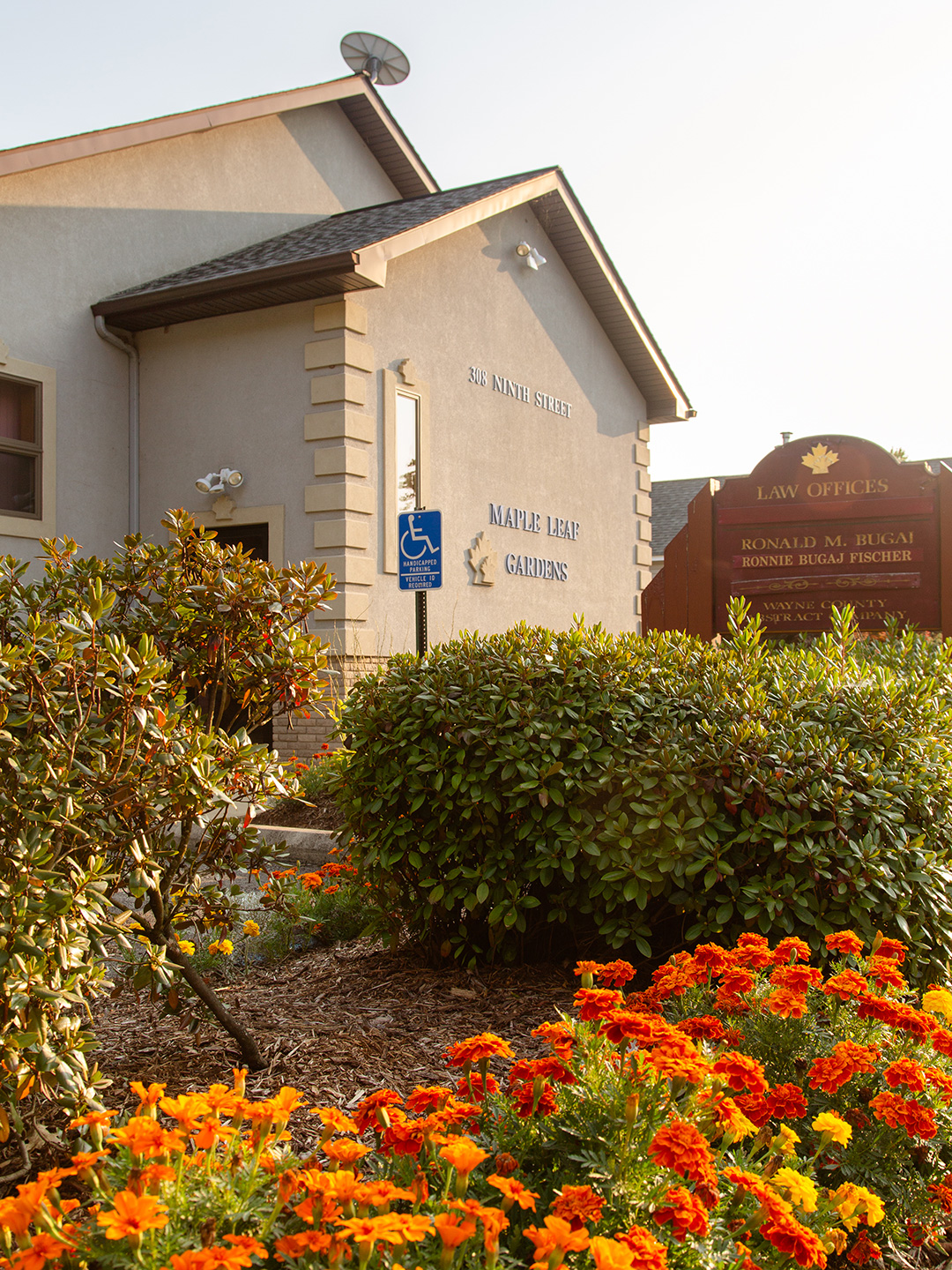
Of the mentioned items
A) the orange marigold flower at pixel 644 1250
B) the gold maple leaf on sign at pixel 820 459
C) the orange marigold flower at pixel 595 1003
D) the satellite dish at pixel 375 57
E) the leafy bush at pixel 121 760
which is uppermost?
the satellite dish at pixel 375 57

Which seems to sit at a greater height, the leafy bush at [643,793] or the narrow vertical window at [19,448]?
the narrow vertical window at [19,448]

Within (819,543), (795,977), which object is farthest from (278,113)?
(795,977)

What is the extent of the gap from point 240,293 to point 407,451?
2.62 m

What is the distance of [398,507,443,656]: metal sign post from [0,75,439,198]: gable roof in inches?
255

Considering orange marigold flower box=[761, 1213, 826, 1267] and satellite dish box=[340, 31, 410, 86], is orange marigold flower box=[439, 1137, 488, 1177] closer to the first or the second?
Result: orange marigold flower box=[761, 1213, 826, 1267]

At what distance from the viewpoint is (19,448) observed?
37.8 feet

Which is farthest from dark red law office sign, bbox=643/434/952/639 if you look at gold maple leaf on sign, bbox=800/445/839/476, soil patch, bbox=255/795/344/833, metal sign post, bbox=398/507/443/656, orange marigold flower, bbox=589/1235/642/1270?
orange marigold flower, bbox=589/1235/642/1270

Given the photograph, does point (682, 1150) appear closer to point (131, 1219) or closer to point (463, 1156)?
point (463, 1156)

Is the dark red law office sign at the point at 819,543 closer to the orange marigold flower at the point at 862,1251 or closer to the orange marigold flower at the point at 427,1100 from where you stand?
the orange marigold flower at the point at 862,1251

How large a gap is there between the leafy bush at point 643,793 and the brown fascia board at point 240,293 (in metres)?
7.03

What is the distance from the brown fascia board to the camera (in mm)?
10867

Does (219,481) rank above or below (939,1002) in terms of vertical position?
above

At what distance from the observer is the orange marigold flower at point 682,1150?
74.4 inches

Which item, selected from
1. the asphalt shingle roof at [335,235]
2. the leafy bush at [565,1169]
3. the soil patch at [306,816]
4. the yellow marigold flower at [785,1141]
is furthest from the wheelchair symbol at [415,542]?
the yellow marigold flower at [785,1141]
